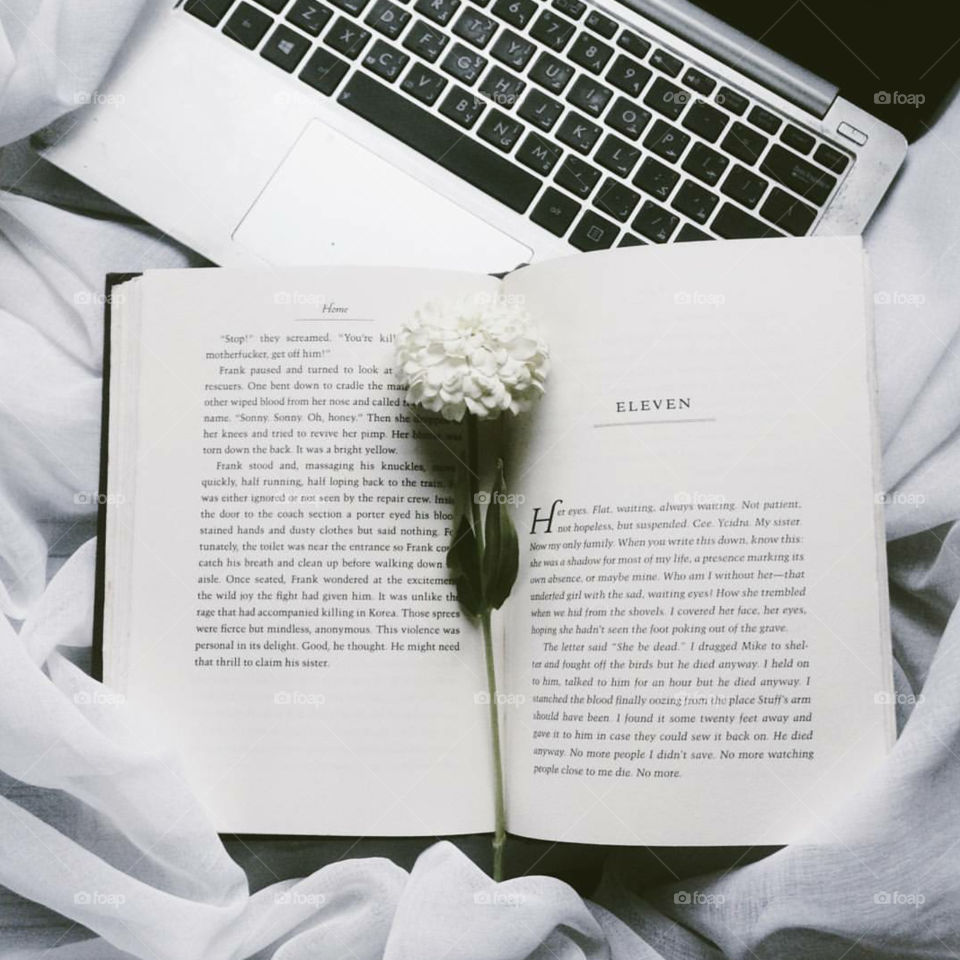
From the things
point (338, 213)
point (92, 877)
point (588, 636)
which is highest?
point (338, 213)

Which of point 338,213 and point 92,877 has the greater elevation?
point 338,213

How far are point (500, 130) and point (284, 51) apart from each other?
0.16 meters

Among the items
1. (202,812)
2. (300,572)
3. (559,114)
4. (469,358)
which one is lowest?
(202,812)

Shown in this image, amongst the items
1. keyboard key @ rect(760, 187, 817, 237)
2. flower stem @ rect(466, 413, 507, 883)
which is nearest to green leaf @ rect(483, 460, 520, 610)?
flower stem @ rect(466, 413, 507, 883)

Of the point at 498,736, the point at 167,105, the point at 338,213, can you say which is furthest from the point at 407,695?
the point at 167,105

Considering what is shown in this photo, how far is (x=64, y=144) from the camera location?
0.68 meters

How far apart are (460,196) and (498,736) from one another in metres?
0.35

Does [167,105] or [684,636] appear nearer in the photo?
[684,636]

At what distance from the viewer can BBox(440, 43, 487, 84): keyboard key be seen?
26.8 inches

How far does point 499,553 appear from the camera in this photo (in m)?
0.59

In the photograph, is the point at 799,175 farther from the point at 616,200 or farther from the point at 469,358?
the point at 469,358

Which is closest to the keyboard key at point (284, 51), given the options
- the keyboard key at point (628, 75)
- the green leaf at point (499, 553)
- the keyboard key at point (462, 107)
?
the keyboard key at point (462, 107)

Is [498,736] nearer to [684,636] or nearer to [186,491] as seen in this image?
[684,636]

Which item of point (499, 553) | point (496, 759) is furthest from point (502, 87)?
point (496, 759)
